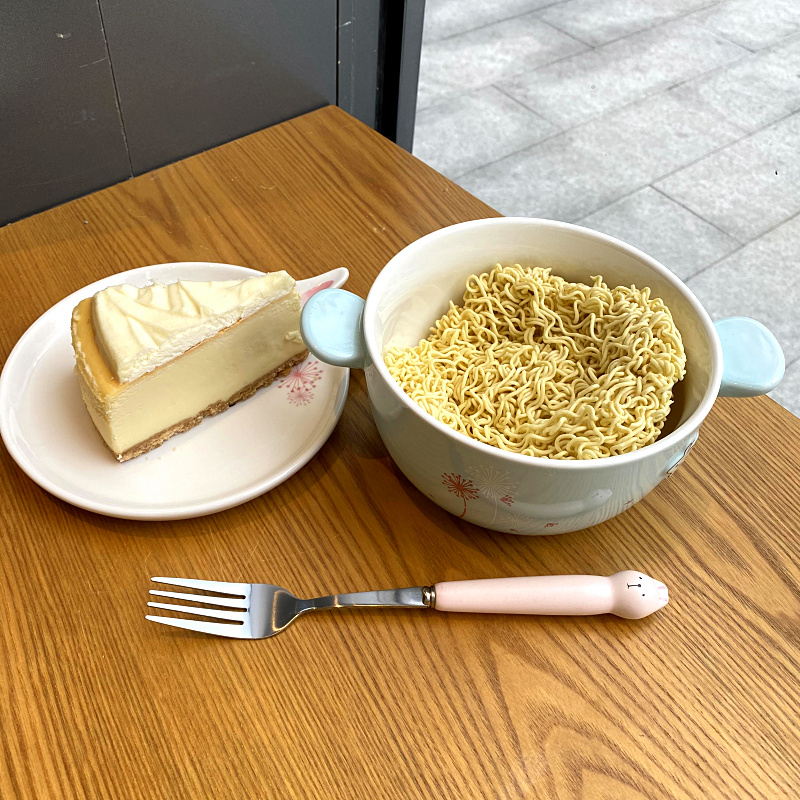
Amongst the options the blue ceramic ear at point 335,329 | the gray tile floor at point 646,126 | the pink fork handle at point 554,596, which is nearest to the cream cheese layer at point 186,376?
the blue ceramic ear at point 335,329

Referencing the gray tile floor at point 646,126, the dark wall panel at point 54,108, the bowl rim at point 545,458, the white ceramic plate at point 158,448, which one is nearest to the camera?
the bowl rim at point 545,458

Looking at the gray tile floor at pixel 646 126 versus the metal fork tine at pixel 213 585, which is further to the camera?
the gray tile floor at pixel 646 126

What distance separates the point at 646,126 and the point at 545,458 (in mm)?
2213

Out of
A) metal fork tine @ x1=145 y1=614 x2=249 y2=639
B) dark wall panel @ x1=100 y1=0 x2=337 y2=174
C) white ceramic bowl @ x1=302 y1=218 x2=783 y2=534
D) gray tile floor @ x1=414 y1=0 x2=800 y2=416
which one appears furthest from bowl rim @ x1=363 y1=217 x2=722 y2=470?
gray tile floor @ x1=414 y1=0 x2=800 y2=416

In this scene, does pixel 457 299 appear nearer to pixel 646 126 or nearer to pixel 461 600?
pixel 461 600

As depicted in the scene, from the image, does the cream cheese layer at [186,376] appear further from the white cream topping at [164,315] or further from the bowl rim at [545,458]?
the bowl rim at [545,458]

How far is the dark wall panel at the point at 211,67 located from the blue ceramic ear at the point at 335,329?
1.87 feet

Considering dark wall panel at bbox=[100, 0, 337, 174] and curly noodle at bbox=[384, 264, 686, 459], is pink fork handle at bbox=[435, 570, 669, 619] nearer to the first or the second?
curly noodle at bbox=[384, 264, 686, 459]

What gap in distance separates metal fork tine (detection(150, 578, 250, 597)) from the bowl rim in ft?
0.64

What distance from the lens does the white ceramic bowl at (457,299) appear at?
512 mm

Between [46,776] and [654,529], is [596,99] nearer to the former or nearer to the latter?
[654,529]

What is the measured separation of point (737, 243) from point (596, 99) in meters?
0.77

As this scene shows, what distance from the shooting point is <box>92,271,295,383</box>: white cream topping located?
0.64 m

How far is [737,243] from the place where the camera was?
2.06m
